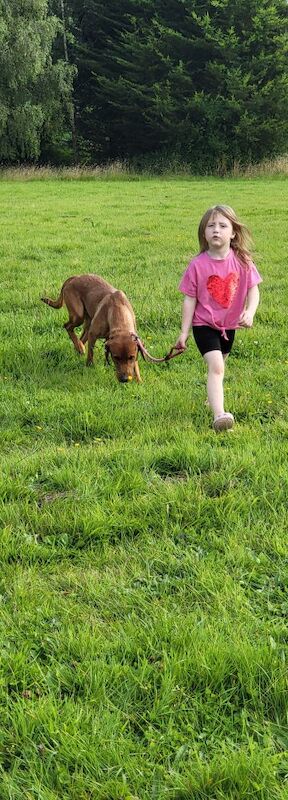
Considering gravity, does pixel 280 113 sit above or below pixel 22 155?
above

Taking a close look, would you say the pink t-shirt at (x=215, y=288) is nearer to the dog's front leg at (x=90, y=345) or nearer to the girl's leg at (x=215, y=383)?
the girl's leg at (x=215, y=383)

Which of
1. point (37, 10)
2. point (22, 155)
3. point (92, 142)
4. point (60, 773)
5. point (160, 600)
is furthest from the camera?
point (92, 142)

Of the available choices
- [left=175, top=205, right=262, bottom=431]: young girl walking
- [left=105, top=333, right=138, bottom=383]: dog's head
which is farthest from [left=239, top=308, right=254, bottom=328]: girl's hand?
[left=105, top=333, right=138, bottom=383]: dog's head

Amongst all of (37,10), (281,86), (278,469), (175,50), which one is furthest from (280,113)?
(278,469)

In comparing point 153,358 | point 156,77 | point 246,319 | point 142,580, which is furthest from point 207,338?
point 156,77

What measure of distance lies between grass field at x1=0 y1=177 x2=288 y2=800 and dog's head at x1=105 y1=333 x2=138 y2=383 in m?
0.15

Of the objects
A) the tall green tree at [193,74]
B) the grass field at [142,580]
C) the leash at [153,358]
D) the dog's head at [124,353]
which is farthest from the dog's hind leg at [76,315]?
the tall green tree at [193,74]

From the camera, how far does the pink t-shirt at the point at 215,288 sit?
474cm

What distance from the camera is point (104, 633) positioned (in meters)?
2.44

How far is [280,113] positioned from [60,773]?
1526 inches

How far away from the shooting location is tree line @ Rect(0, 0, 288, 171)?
1288 inches

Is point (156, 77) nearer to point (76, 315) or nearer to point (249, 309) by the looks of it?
point (76, 315)

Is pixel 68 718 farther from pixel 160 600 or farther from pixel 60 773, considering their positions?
pixel 160 600

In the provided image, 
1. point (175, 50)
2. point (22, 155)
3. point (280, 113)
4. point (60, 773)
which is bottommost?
point (60, 773)
